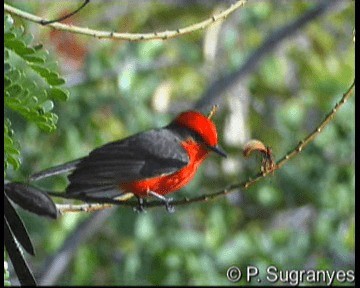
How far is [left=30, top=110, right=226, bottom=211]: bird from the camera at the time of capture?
5.41 feet

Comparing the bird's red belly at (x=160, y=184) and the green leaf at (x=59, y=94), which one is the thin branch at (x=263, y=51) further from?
the green leaf at (x=59, y=94)

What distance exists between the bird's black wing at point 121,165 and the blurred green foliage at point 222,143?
137 inches

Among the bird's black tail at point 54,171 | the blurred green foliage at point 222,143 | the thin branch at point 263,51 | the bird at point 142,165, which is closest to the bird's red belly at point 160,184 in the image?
the bird at point 142,165

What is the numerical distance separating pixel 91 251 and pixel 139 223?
360 millimetres

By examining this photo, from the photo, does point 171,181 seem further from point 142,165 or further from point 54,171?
point 54,171

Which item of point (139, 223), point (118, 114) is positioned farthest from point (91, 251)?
point (118, 114)

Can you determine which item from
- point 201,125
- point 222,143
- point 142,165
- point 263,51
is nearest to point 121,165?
point 142,165

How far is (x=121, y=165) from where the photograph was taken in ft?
5.65

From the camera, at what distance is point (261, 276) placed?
5125 millimetres

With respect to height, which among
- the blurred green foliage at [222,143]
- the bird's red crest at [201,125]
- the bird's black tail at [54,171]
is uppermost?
the blurred green foliage at [222,143]

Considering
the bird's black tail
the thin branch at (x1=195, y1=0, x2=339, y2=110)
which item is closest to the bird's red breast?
the bird's black tail

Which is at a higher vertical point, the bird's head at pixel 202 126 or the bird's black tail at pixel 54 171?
the bird's head at pixel 202 126

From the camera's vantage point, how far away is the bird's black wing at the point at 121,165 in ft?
5.35

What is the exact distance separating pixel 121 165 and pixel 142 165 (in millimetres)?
53
